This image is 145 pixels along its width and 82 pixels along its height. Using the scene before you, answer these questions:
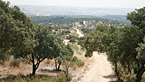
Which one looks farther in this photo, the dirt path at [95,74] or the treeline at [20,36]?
the dirt path at [95,74]

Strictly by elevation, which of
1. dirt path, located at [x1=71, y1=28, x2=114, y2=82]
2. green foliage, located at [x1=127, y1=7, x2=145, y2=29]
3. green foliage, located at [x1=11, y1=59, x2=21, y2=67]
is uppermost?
green foliage, located at [x1=127, y1=7, x2=145, y2=29]

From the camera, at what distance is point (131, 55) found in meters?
13.8

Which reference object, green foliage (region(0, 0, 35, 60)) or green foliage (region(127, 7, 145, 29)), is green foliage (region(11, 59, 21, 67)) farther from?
green foliage (region(127, 7, 145, 29))

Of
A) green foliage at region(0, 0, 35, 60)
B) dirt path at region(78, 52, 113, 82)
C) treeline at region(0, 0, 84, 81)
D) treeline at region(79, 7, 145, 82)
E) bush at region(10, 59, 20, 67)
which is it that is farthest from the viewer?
bush at region(10, 59, 20, 67)

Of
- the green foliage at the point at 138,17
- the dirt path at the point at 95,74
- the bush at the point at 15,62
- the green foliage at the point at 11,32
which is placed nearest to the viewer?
the green foliage at the point at 11,32

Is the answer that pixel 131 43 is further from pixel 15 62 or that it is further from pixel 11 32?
pixel 15 62

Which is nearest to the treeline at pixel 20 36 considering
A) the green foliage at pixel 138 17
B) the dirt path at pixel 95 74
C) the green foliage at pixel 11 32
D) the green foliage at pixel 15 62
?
the green foliage at pixel 11 32

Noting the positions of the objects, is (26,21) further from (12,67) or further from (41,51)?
(12,67)

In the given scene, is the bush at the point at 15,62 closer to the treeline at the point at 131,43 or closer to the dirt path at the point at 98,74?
the dirt path at the point at 98,74

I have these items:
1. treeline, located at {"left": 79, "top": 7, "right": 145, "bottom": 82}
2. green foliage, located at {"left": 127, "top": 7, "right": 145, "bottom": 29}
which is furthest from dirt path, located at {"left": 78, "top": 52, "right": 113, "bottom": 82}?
green foliage, located at {"left": 127, "top": 7, "right": 145, "bottom": 29}

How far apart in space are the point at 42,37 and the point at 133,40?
34.7 feet

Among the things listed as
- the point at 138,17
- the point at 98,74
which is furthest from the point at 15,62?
the point at 138,17

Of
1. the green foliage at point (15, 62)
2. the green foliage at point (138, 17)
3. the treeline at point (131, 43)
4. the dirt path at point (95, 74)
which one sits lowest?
the dirt path at point (95, 74)

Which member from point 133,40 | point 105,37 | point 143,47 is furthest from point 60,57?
point 143,47
